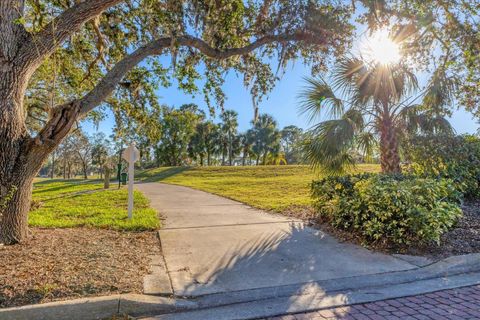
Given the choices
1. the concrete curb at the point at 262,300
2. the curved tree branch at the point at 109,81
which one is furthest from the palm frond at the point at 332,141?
the concrete curb at the point at 262,300

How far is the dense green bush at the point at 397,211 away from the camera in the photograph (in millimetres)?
4168

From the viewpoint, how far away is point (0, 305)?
2570 millimetres

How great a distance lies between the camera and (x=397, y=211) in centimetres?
432

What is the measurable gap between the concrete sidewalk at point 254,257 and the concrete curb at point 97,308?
0.76 feet

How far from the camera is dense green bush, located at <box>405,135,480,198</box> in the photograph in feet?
22.4

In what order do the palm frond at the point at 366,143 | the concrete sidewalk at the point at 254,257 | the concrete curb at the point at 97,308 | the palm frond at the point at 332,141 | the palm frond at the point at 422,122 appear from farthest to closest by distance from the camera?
the palm frond at the point at 366,143 < the palm frond at the point at 422,122 < the palm frond at the point at 332,141 < the concrete sidewalk at the point at 254,257 < the concrete curb at the point at 97,308

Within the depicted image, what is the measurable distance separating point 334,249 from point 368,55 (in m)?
4.33

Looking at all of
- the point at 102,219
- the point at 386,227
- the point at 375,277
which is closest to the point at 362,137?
the point at 386,227

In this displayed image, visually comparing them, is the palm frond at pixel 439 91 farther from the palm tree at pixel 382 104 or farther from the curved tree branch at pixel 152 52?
the curved tree branch at pixel 152 52

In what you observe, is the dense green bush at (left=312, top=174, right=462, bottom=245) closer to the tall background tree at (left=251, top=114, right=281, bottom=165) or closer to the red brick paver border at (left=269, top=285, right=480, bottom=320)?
the red brick paver border at (left=269, top=285, right=480, bottom=320)

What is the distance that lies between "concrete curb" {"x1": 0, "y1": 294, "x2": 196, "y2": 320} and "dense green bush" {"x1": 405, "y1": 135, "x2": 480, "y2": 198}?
6.19m

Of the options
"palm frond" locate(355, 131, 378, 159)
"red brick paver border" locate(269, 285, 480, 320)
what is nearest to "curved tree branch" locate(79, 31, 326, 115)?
"palm frond" locate(355, 131, 378, 159)

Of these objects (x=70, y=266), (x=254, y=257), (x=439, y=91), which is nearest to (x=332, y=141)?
(x=439, y=91)

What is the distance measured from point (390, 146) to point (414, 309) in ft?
15.6
